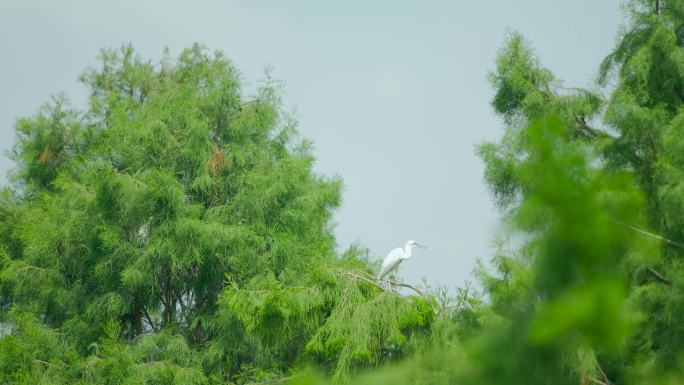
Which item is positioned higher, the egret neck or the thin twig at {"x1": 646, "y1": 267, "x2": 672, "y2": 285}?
the egret neck

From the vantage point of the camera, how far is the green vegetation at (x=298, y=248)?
55.5 inches

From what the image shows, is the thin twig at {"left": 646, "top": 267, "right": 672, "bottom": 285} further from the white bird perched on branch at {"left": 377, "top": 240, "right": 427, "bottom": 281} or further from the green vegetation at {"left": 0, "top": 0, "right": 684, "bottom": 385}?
the white bird perched on branch at {"left": 377, "top": 240, "right": 427, "bottom": 281}

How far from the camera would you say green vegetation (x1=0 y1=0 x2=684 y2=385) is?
4.62 feet

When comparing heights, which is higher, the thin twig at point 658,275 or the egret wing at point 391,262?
the egret wing at point 391,262

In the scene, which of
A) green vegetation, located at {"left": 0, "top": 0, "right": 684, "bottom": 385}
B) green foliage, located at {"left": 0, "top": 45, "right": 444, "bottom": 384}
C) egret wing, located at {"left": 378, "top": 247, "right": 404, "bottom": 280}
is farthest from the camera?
green foliage, located at {"left": 0, "top": 45, "right": 444, "bottom": 384}

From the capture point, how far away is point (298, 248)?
41.6ft

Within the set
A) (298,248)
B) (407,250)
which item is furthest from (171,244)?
(407,250)

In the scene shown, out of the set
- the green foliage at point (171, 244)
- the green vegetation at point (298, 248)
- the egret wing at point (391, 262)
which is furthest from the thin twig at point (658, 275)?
the green foliage at point (171, 244)

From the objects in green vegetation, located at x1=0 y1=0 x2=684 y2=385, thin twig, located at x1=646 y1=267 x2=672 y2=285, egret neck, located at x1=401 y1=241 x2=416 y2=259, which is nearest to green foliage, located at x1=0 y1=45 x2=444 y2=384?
green vegetation, located at x1=0 y1=0 x2=684 y2=385

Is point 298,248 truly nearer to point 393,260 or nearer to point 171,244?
point 171,244

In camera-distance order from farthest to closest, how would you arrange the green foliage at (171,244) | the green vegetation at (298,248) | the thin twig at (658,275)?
the green foliage at (171,244), the thin twig at (658,275), the green vegetation at (298,248)

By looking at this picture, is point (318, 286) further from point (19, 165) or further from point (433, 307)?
point (19, 165)

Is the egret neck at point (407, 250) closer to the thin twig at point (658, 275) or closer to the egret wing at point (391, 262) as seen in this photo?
the egret wing at point (391, 262)

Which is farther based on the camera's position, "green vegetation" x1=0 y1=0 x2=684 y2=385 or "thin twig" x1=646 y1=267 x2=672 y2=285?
"thin twig" x1=646 y1=267 x2=672 y2=285
